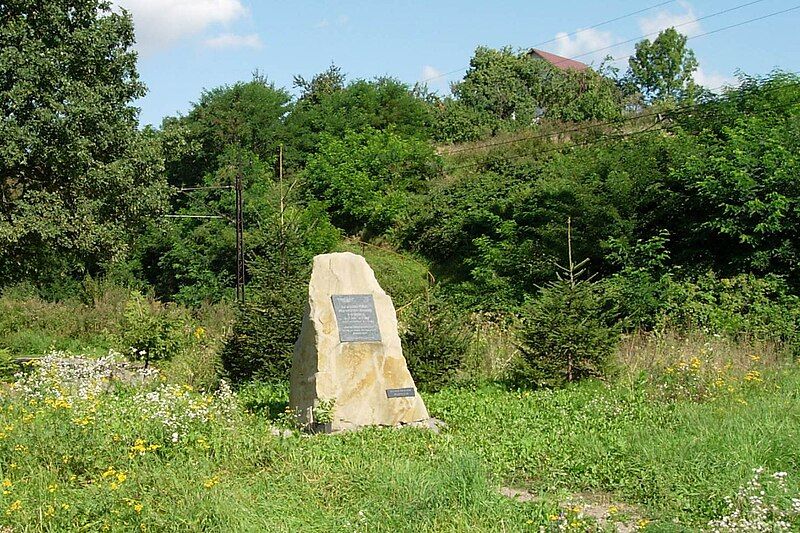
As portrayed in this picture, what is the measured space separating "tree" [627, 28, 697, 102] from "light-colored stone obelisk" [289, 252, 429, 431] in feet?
155

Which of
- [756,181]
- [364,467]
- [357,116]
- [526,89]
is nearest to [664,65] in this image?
[526,89]

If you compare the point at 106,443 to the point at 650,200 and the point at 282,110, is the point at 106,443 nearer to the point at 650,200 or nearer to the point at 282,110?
the point at 650,200

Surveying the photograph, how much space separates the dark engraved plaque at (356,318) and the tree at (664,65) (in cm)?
4724

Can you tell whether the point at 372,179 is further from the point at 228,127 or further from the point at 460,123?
the point at 460,123

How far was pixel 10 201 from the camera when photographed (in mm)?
20469

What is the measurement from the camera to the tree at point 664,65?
53625mm

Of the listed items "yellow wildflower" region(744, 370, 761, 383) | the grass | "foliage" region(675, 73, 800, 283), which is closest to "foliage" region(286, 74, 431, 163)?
"foliage" region(675, 73, 800, 283)

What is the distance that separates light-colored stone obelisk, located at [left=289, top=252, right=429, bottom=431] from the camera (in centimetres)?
956

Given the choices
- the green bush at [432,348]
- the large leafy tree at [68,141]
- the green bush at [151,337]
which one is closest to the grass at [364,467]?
the green bush at [432,348]

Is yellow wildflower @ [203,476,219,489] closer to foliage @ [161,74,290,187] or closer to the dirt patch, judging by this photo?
the dirt patch

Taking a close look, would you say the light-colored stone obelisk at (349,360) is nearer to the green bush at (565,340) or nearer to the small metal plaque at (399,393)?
the small metal plaque at (399,393)

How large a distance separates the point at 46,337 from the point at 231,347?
16013 mm

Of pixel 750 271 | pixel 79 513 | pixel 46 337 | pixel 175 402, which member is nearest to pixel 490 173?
pixel 750 271

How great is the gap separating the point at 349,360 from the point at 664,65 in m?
49.6
